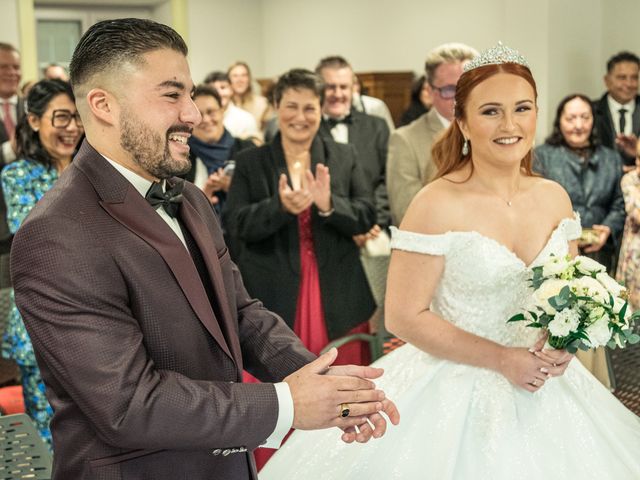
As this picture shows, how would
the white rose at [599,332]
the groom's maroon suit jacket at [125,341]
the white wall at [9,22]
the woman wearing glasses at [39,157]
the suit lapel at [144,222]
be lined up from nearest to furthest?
the groom's maroon suit jacket at [125,341] < the suit lapel at [144,222] < the white rose at [599,332] < the woman wearing glasses at [39,157] < the white wall at [9,22]

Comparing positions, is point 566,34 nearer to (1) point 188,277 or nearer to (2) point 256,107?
(2) point 256,107

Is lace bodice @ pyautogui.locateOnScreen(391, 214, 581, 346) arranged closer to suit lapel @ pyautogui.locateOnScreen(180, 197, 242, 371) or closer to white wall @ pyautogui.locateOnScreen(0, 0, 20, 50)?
suit lapel @ pyautogui.locateOnScreen(180, 197, 242, 371)

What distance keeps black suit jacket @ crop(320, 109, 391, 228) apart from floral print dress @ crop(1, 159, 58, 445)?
1650 millimetres

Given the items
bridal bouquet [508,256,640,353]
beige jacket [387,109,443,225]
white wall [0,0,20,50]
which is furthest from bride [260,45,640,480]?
white wall [0,0,20,50]

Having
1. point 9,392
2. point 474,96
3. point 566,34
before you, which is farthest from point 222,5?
point 474,96

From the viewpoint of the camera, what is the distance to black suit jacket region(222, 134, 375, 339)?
393 cm

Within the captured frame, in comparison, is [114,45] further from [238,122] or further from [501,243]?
[238,122]

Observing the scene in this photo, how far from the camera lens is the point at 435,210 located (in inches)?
103

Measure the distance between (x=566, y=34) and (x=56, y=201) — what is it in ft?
22.0

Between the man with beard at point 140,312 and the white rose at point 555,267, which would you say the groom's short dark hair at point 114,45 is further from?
the white rose at point 555,267

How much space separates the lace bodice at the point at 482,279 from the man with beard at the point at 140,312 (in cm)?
78

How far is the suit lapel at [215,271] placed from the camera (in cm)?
183

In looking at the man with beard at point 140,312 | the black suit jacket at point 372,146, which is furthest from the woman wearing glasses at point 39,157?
the man with beard at point 140,312

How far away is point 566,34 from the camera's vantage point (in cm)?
769
